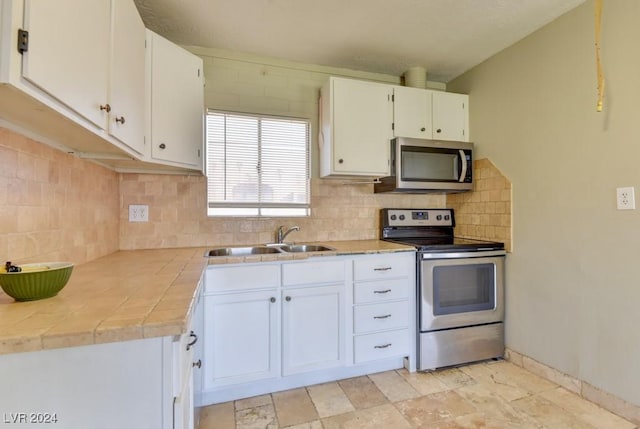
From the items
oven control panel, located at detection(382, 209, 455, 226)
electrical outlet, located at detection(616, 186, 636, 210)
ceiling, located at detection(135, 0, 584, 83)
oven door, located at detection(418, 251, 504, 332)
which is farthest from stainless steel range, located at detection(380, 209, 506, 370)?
ceiling, located at detection(135, 0, 584, 83)

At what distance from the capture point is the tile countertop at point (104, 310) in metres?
0.70

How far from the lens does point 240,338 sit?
1.88 meters

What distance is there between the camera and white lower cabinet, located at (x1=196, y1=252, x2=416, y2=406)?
72.7 inches

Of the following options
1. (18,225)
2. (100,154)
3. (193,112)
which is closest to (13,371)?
(18,225)

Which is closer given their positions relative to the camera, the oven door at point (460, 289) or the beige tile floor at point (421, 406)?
the beige tile floor at point (421, 406)

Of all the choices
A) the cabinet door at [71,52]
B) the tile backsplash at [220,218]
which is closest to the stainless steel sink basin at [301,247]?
the tile backsplash at [220,218]

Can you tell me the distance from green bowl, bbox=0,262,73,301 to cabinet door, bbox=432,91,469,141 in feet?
8.60

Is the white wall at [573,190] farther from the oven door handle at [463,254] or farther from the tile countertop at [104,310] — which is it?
the tile countertop at [104,310]

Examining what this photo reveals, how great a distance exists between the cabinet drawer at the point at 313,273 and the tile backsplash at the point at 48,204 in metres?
1.10

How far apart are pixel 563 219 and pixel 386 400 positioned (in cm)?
161

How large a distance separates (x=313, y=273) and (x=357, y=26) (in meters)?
1.69

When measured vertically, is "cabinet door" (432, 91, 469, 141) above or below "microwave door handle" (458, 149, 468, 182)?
above

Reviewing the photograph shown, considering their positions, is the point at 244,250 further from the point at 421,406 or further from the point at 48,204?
the point at 421,406

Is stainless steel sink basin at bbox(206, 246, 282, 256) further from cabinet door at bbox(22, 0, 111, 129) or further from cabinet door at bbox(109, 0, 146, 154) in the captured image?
cabinet door at bbox(22, 0, 111, 129)
